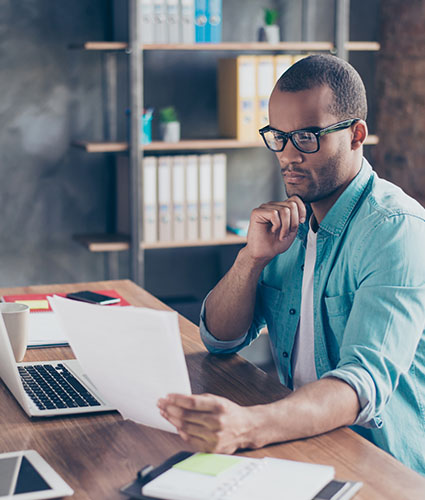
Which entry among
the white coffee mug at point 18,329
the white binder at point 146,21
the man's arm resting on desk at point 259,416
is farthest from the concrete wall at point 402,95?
the man's arm resting on desk at point 259,416

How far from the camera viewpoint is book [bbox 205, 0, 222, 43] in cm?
321

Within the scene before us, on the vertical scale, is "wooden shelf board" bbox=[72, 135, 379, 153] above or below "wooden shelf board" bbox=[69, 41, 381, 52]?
below

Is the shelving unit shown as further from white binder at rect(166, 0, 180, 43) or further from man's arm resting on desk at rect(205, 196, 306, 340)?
man's arm resting on desk at rect(205, 196, 306, 340)

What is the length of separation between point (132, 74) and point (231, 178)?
798mm

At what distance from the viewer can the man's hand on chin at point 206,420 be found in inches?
40.4

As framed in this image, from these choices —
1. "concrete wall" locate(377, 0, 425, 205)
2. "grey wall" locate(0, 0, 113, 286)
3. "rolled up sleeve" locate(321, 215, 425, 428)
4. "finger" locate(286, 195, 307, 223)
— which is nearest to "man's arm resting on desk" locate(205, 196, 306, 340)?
"finger" locate(286, 195, 307, 223)

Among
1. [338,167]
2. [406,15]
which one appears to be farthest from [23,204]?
[338,167]

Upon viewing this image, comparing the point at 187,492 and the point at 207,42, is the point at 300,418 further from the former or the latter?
the point at 207,42

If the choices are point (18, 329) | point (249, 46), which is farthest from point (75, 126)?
point (18, 329)

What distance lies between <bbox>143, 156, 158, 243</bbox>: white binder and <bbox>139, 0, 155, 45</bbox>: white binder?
481 millimetres

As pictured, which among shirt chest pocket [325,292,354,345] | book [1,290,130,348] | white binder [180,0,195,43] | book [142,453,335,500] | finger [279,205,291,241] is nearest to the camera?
book [142,453,335,500]

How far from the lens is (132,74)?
3125mm

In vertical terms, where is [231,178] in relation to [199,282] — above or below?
above

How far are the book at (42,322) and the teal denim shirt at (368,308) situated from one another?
33 centimetres
